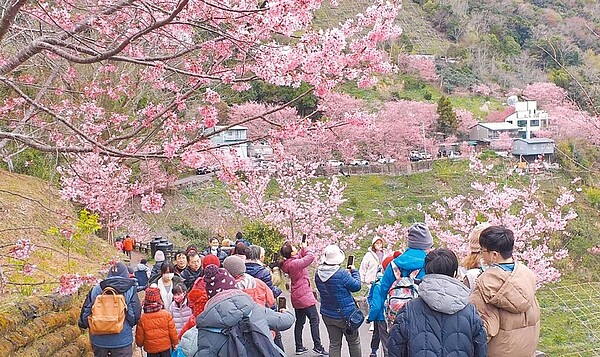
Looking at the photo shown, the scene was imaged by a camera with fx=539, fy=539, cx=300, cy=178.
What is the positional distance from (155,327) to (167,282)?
72 cm

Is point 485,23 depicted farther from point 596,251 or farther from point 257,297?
point 257,297

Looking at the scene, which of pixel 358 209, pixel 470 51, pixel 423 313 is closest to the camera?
pixel 423 313

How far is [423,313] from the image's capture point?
2725 mm

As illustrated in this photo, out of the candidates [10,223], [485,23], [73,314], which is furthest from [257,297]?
[485,23]

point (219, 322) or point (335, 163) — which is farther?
point (335, 163)

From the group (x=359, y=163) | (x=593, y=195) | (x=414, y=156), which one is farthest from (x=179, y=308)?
(x=414, y=156)

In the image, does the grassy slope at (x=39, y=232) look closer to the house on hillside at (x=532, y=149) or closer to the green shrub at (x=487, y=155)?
the green shrub at (x=487, y=155)

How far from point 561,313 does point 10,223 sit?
8.90 meters

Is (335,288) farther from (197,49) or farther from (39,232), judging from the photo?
(39,232)

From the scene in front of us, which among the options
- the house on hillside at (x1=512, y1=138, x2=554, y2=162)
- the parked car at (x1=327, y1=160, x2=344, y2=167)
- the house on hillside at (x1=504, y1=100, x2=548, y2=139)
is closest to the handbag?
the parked car at (x1=327, y1=160, x2=344, y2=167)

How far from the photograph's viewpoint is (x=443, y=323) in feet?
8.86

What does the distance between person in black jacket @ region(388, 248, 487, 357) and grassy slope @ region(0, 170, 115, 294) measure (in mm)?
4351

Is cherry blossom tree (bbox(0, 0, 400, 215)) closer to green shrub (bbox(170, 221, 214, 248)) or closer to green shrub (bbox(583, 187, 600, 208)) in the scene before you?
green shrub (bbox(170, 221, 214, 248))

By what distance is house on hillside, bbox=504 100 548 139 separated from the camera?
39.2 metres
